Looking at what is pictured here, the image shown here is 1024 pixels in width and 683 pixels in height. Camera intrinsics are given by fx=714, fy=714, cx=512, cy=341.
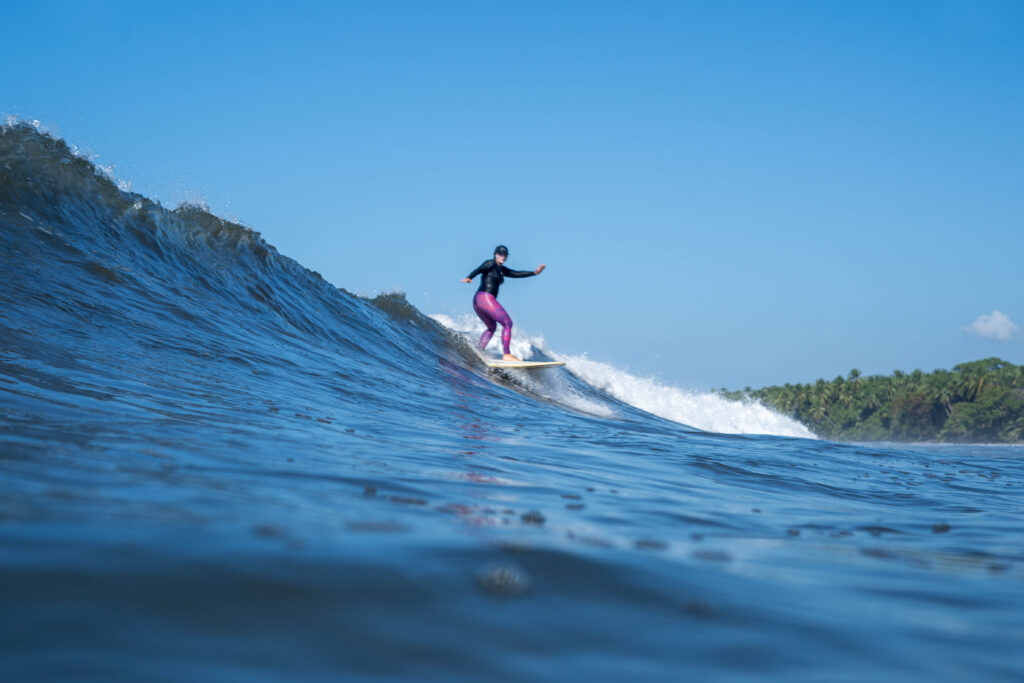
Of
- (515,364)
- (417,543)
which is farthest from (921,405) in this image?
(417,543)

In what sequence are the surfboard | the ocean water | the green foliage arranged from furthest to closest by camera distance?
the green foliage
the surfboard
the ocean water

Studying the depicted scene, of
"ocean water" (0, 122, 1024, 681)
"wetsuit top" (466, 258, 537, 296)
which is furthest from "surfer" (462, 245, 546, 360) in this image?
"ocean water" (0, 122, 1024, 681)

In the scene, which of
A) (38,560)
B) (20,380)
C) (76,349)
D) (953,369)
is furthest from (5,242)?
(953,369)

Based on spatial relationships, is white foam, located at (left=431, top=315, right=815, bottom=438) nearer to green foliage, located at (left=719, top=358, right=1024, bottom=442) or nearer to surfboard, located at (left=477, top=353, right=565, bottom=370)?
surfboard, located at (left=477, top=353, right=565, bottom=370)

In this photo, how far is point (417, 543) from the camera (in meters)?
1.76

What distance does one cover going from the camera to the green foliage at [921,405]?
4125cm

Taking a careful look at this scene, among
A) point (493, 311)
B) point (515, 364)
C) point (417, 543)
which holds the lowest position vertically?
point (417, 543)

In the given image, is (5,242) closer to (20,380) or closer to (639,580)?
(20,380)

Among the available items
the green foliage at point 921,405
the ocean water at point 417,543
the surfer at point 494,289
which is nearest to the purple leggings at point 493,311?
the surfer at point 494,289

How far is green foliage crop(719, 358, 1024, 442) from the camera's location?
41.2 m

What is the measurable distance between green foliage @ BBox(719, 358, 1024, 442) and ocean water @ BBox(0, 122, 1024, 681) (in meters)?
37.8

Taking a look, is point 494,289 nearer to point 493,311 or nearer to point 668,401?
point 493,311

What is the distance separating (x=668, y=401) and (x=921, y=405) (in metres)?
35.9

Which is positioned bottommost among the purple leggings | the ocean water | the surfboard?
the ocean water
